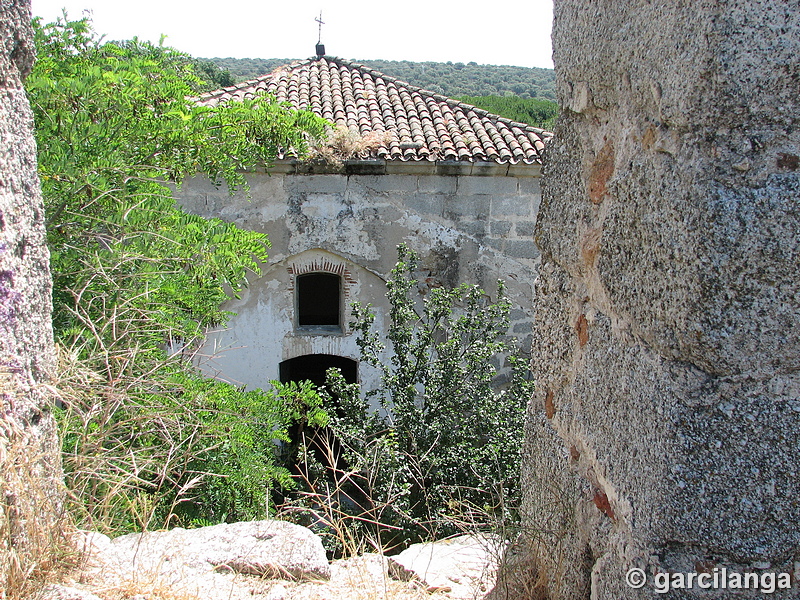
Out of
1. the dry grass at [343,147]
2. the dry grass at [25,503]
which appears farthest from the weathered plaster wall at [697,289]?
the dry grass at [343,147]

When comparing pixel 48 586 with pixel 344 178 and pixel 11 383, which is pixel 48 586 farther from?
pixel 344 178

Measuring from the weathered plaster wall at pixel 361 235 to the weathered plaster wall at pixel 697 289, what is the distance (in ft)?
23.3

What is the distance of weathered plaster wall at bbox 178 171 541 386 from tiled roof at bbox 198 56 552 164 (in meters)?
0.37

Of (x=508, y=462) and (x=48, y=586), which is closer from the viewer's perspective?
(x=48, y=586)

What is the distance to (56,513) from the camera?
177 centimetres

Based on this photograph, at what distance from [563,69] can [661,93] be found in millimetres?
485

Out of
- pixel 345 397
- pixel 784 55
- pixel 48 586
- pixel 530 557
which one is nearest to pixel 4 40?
pixel 48 586

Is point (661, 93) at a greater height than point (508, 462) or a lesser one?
greater

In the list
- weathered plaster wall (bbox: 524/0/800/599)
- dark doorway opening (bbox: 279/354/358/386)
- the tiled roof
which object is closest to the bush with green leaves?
the tiled roof

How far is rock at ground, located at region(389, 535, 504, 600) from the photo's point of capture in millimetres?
1958

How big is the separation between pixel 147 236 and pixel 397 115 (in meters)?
6.48

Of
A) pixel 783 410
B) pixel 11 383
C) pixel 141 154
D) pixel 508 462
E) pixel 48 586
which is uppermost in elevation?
pixel 141 154

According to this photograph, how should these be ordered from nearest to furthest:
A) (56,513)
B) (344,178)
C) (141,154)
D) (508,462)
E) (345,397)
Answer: (56,513) < (141,154) < (508,462) < (345,397) < (344,178)

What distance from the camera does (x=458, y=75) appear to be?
41938mm
